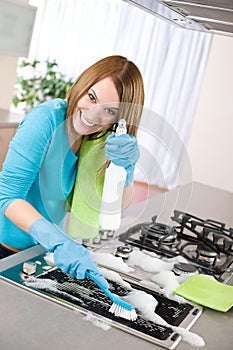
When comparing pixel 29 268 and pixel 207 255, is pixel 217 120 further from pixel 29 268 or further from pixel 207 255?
pixel 29 268

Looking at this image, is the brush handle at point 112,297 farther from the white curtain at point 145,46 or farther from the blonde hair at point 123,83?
the white curtain at point 145,46

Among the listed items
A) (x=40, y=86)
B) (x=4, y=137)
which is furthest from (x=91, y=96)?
(x=40, y=86)

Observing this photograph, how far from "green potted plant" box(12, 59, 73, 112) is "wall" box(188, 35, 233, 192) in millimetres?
1385

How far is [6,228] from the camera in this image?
1.57m

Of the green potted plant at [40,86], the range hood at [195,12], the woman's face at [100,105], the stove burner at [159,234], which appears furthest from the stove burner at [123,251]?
the green potted plant at [40,86]

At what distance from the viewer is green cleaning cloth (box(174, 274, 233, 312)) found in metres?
1.26

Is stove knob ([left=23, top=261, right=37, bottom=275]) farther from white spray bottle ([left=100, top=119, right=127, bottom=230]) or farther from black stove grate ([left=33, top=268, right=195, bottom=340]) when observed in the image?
white spray bottle ([left=100, top=119, right=127, bottom=230])

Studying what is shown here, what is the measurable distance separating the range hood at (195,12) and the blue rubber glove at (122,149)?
12.5 inches

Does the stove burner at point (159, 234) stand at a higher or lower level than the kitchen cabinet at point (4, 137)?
higher

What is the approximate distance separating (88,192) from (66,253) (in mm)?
337

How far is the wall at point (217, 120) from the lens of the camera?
5145mm

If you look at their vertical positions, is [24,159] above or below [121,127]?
below

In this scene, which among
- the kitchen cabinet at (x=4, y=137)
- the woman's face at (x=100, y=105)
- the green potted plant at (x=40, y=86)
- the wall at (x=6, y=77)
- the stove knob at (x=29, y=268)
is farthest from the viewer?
the green potted plant at (x=40, y=86)

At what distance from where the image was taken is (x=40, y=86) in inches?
227
